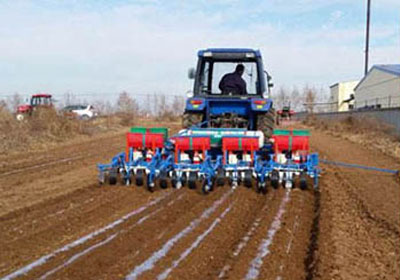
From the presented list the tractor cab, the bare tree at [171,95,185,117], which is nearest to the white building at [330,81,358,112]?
the bare tree at [171,95,185,117]

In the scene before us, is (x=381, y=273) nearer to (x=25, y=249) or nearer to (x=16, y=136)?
(x=25, y=249)

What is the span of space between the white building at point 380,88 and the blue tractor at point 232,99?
994 inches

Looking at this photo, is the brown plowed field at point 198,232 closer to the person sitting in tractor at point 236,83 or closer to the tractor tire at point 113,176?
the tractor tire at point 113,176

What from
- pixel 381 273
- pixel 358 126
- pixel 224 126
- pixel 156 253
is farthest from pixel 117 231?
pixel 358 126

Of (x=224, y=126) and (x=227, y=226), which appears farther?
(x=224, y=126)

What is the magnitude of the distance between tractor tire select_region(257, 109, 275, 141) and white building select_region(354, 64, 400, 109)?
25587 millimetres

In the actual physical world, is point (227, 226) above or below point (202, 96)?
below

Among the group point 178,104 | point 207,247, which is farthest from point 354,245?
point 178,104

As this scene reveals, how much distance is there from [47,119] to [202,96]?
524 inches

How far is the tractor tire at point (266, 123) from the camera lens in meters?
9.48

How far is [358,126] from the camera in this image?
25.8 m

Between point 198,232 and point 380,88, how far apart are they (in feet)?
120

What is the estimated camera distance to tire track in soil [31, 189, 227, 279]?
14.2ft

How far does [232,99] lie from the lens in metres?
9.56
